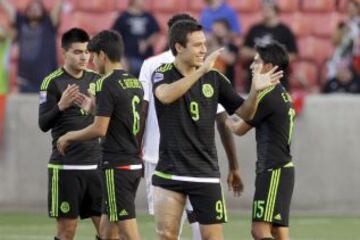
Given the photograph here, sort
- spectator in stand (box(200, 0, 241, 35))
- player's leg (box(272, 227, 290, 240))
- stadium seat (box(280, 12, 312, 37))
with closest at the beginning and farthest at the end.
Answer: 1. player's leg (box(272, 227, 290, 240))
2. spectator in stand (box(200, 0, 241, 35))
3. stadium seat (box(280, 12, 312, 37))

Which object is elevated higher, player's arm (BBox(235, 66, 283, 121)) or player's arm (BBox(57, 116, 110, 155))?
player's arm (BBox(235, 66, 283, 121))

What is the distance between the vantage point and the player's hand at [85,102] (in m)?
10.7

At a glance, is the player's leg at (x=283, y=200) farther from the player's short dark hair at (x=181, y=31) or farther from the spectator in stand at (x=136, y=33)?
the spectator in stand at (x=136, y=33)

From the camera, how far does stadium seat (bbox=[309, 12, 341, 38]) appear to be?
18797 mm

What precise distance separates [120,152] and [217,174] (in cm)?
117

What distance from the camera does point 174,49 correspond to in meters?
9.62

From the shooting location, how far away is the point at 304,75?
1866 cm

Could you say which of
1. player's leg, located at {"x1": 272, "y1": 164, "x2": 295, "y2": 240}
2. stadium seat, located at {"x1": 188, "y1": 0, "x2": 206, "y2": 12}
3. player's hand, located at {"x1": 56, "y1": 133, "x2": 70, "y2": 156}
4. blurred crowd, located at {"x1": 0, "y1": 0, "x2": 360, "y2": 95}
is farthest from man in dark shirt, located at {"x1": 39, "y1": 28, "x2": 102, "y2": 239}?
stadium seat, located at {"x1": 188, "y1": 0, "x2": 206, "y2": 12}

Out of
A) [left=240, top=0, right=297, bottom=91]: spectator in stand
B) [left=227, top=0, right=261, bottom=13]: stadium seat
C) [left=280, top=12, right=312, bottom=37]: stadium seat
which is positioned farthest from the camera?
[left=227, top=0, right=261, bottom=13]: stadium seat

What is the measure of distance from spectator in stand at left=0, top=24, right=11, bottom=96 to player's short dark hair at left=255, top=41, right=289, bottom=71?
8839 millimetres

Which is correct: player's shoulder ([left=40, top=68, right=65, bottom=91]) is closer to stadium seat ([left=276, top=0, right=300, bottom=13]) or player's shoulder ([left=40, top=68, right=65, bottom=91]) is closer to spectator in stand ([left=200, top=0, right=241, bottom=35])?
spectator in stand ([left=200, top=0, right=241, bottom=35])

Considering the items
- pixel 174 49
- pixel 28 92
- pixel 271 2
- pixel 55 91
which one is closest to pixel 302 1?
pixel 271 2

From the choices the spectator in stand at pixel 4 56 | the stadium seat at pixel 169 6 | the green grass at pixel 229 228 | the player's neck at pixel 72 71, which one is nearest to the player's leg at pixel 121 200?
the player's neck at pixel 72 71

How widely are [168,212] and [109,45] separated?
5.53ft
